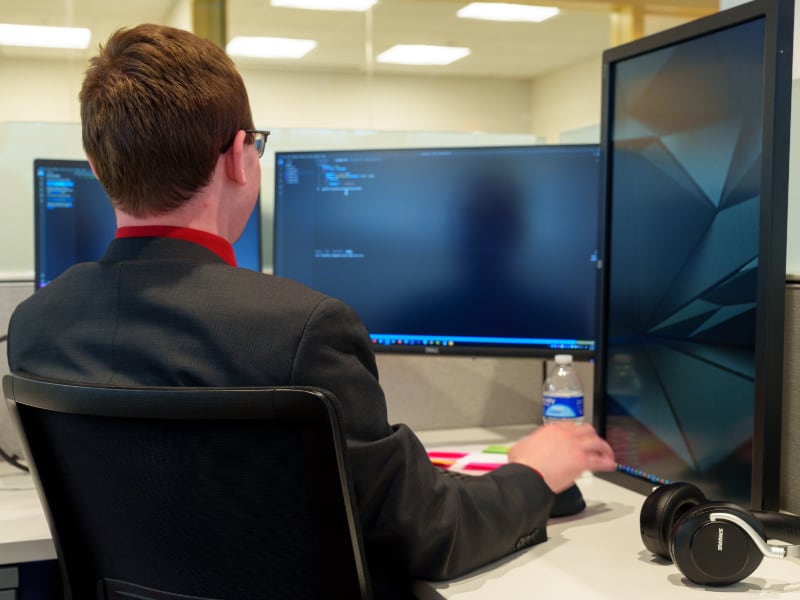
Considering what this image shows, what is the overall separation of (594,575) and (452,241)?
678 mm

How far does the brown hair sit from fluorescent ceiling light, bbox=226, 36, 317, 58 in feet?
13.1

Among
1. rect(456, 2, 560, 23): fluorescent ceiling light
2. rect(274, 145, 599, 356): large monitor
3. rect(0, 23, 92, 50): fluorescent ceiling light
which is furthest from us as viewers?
rect(456, 2, 560, 23): fluorescent ceiling light

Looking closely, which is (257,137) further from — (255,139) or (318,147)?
(318,147)

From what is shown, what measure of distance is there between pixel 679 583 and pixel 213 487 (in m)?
0.49

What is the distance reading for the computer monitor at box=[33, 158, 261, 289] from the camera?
160 centimetres

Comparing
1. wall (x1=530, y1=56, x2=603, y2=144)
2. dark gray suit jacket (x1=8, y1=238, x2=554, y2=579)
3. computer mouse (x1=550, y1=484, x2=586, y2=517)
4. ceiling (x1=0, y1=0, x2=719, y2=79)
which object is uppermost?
ceiling (x1=0, y1=0, x2=719, y2=79)

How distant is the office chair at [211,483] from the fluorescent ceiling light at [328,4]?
4419 millimetres

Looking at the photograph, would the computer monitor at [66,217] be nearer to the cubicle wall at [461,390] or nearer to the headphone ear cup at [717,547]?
the cubicle wall at [461,390]

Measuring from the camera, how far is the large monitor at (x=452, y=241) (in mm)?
1493

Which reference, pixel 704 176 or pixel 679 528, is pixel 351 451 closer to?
pixel 679 528

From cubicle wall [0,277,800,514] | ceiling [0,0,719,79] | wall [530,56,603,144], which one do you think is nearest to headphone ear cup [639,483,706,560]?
cubicle wall [0,277,800,514]

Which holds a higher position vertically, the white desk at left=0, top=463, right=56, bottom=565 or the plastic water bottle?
the plastic water bottle

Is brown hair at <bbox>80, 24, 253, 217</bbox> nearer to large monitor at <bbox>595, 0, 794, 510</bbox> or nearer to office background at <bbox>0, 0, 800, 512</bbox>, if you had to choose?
Answer: office background at <bbox>0, 0, 800, 512</bbox>

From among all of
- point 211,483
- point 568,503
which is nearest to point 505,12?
point 568,503
